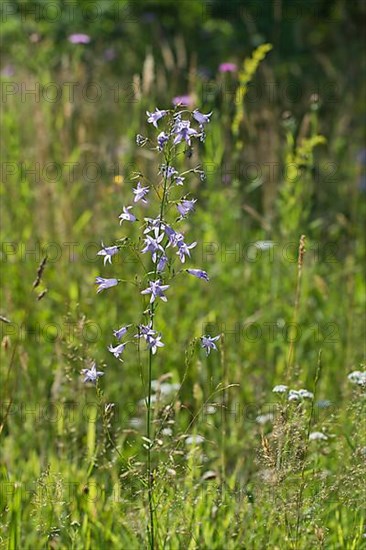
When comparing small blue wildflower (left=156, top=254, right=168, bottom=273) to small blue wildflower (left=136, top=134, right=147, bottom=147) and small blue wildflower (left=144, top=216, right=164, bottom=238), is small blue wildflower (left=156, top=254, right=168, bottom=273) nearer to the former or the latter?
small blue wildflower (left=144, top=216, right=164, bottom=238)

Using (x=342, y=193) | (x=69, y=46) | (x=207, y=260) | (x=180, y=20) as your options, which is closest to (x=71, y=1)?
(x=69, y=46)

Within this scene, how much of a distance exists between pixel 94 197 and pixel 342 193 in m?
1.64

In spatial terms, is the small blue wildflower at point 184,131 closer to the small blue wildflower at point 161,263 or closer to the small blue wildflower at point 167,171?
the small blue wildflower at point 167,171

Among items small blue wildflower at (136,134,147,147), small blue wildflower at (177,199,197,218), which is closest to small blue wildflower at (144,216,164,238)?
small blue wildflower at (177,199,197,218)

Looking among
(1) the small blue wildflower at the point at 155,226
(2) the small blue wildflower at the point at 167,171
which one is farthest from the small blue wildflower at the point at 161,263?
(2) the small blue wildflower at the point at 167,171

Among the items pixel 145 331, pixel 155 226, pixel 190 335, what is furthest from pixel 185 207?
pixel 190 335

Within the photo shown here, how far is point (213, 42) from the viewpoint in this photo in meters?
6.26

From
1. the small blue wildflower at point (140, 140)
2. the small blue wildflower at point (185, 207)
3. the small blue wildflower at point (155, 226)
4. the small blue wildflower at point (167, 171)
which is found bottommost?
the small blue wildflower at point (155, 226)

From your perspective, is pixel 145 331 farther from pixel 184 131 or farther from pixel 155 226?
pixel 184 131

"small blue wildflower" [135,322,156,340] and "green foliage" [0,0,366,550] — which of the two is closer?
"small blue wildflower" [135,322,156,340]

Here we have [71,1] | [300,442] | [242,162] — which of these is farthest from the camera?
[71,1]

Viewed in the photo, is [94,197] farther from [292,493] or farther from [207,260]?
[292,493]

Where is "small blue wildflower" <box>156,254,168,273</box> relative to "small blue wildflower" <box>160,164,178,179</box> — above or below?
below

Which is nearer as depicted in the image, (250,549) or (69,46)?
(250,549)
